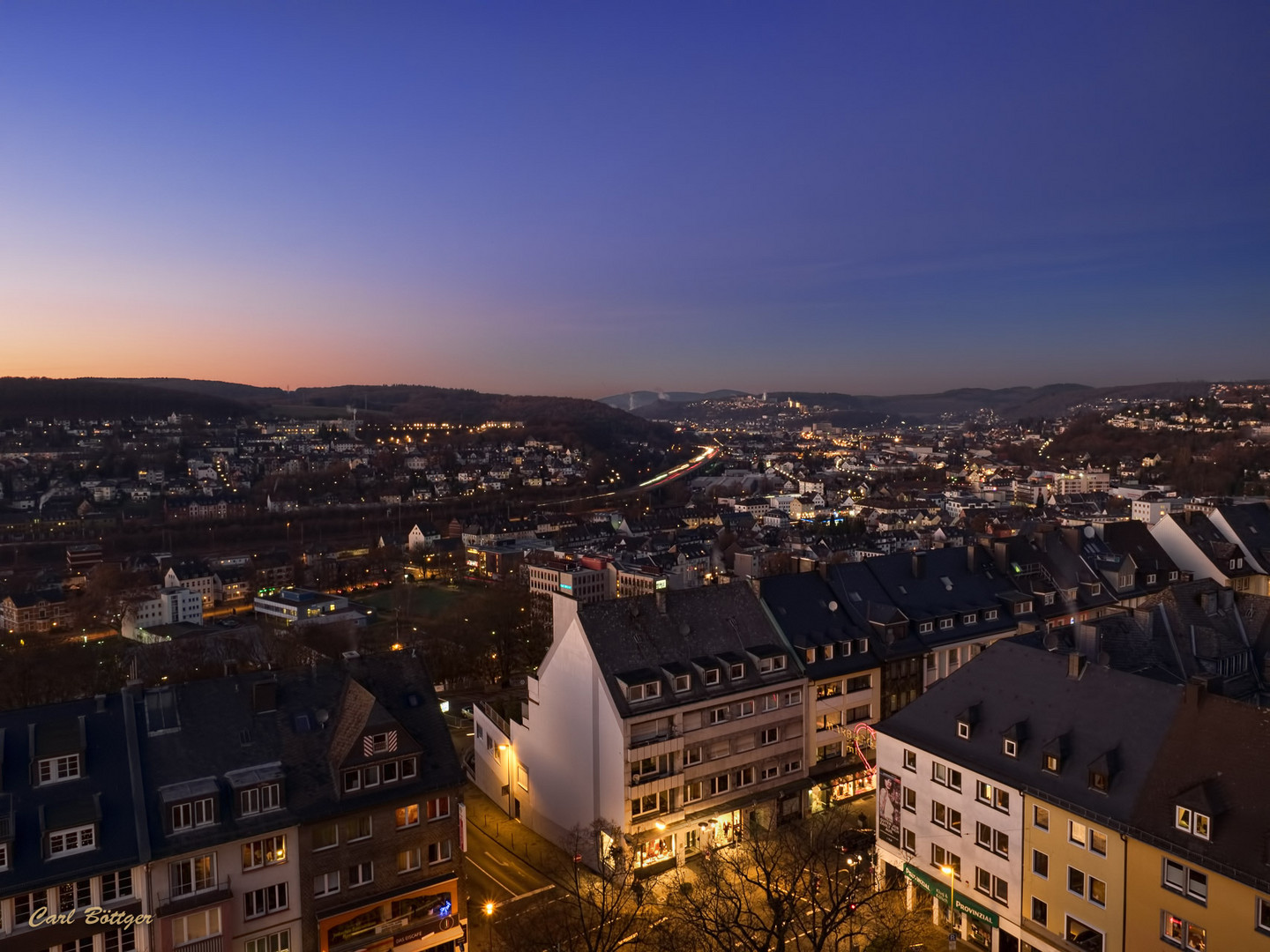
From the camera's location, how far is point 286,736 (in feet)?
58.7

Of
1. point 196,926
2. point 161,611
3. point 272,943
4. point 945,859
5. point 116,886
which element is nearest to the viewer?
point 116,886

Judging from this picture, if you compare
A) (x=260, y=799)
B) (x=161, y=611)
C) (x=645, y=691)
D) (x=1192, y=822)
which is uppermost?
(x=1192, y=822)

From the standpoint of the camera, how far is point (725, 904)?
1811 cm

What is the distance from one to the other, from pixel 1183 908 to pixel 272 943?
17204 mm

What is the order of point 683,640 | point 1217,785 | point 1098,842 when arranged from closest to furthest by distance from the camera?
point 1217,785, point 1098,842, point 683,640

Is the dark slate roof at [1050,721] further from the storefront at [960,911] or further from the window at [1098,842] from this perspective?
the storefront at [960,911]

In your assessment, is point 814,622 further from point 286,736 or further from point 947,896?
point 286,736

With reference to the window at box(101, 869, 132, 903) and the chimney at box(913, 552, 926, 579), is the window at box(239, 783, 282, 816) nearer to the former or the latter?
the window at box(101, 869, 132, 903)

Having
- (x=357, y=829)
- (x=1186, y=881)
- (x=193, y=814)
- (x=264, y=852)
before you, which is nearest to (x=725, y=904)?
(x=357, y=829)

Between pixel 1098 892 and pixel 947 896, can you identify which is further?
pixel 947 896

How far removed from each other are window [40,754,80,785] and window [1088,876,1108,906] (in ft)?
64.1

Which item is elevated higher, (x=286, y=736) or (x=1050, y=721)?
(x=1050, y=721)

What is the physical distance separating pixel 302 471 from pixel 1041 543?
6011 inches

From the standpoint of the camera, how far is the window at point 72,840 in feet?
47.9
